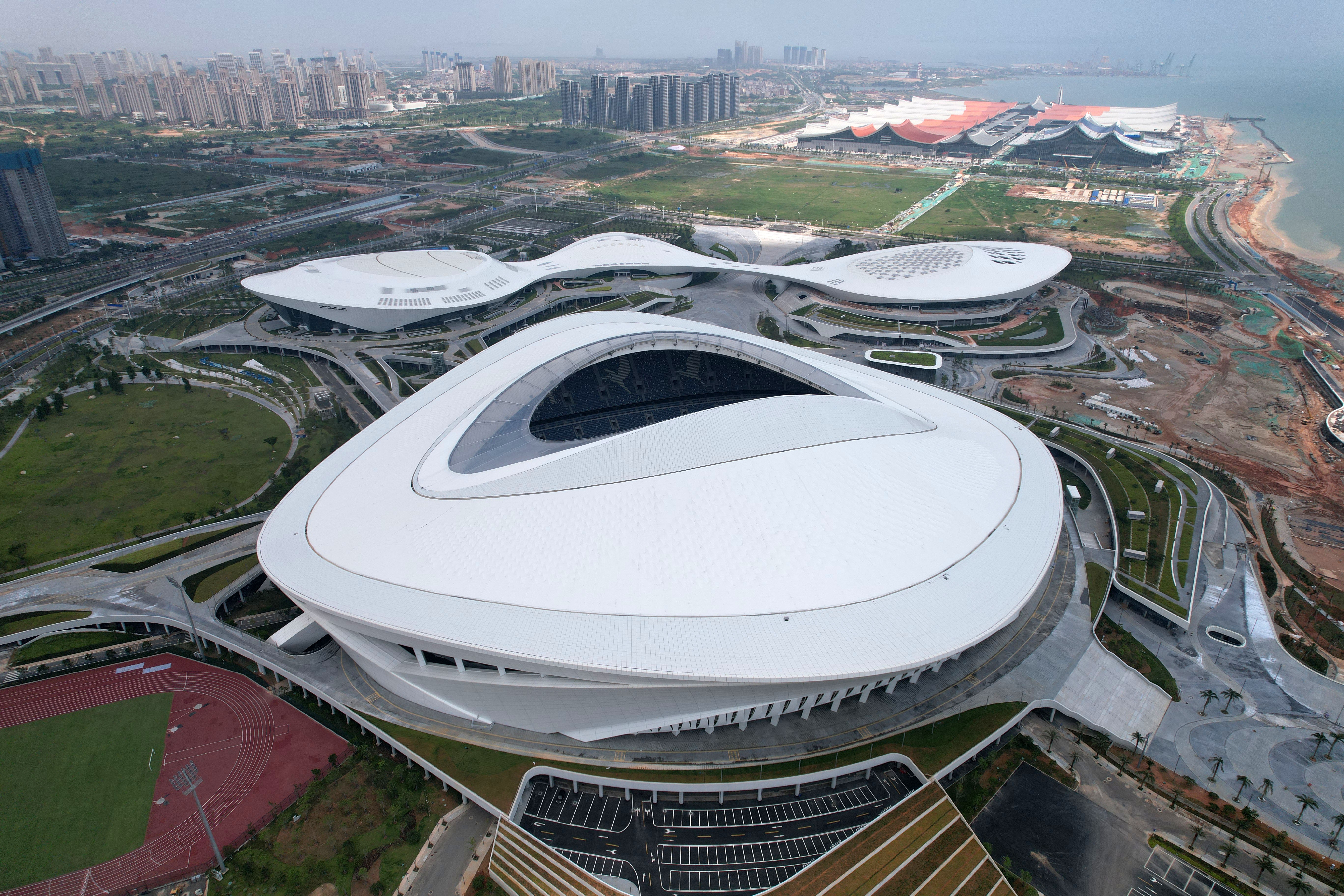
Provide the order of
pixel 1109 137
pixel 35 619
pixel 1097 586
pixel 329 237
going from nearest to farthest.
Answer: pixel 35 619
pixel 1097 586
pixel 329 237
pixel 1109 137

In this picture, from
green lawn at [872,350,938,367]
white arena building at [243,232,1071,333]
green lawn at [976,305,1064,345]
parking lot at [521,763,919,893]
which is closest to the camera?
parking lot at [521,763,919,893]

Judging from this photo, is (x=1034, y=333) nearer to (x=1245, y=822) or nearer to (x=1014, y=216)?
(x=1245, y=822)

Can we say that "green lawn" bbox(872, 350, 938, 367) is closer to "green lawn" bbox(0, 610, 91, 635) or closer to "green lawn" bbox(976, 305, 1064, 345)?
"green lawn" bbox(976, 305, 1064, 345)

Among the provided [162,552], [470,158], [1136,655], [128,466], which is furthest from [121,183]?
[1136,655]

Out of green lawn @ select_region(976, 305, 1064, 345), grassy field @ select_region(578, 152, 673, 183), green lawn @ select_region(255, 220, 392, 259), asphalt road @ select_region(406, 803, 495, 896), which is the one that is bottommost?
asphalt road @ select_region(406, 803, 495, 896)

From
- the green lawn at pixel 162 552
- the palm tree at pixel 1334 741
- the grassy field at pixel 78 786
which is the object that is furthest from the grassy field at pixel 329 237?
the palm tree at pixel 1334 741

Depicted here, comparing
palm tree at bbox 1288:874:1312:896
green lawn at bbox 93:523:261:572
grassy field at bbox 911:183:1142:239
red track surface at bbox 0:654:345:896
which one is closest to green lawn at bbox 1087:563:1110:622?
palm tree at bbox 1288:874:1312:896

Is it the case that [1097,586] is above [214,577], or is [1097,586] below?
above

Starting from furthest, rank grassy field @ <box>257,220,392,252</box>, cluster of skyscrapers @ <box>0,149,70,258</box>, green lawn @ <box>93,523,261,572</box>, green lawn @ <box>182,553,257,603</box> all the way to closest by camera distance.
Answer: grassy field @ <box>257,220,392,252</box> < cluster of skyscrapers @ <box>0,149,70,258</box> < green lawn @ <box>93,523,261,572</box> < green lawn @ <box>182,553,257,603</box>
